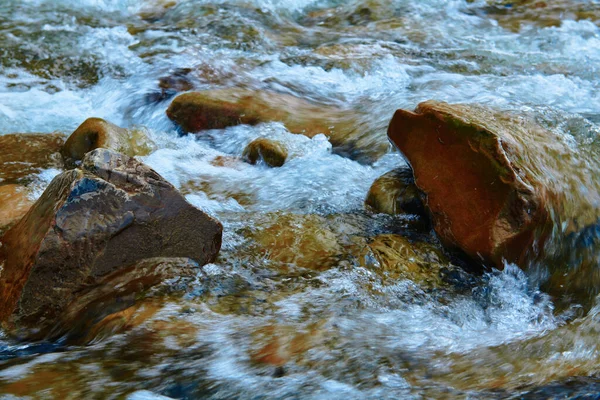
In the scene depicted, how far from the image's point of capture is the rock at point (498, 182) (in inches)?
140

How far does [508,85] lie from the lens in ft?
21.5

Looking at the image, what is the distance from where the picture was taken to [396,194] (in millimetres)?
4363

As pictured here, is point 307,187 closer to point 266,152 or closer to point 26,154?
point 266,152

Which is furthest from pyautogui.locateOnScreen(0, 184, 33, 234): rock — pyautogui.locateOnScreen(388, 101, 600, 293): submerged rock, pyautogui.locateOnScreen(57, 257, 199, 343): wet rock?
pyautogui.locateOnScreen(388, 101, 600, 293): submerged rock

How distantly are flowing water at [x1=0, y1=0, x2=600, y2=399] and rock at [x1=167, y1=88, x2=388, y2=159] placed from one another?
121mm

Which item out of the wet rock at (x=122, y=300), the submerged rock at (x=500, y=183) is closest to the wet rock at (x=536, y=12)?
the submerged rock at (x=500, y=183)

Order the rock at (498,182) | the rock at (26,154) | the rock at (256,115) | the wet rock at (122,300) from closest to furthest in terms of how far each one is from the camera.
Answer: the wet rock at (122,300)
the rock at (498,182)
the rock at (26,154)
the rock at (256,115)

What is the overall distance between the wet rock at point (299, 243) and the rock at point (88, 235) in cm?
48

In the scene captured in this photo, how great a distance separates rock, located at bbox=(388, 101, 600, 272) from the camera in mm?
3553

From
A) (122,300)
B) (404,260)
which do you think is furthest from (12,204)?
(404,260)

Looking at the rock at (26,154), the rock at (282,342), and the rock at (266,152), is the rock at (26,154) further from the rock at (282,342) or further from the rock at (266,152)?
the rock at (282,342)

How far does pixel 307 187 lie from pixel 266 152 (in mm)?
684

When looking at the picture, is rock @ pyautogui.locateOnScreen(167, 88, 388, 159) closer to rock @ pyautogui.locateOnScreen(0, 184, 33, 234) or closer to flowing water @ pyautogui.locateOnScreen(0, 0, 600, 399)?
flowing water @ pyautogui.locateOnScreen(0, 0, 600, 399)

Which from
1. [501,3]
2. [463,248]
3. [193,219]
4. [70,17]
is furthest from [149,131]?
[501,3]
